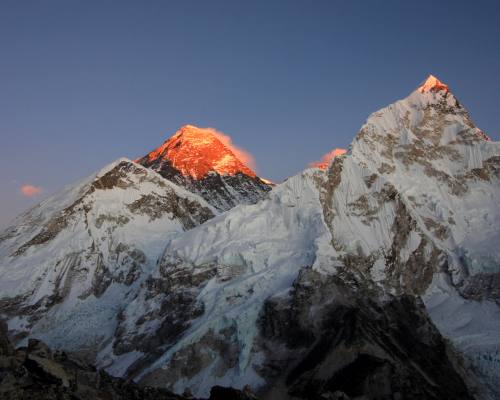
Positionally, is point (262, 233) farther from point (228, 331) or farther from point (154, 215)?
point (154, 215)

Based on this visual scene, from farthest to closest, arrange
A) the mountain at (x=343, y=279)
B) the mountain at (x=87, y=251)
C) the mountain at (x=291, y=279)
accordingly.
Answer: the mountain at (x=87, y=251)
the mountain at (x=343, y=279)
the mountain at (x=291, y=279)

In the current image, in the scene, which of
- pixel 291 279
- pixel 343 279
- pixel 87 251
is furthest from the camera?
pixel 87 251

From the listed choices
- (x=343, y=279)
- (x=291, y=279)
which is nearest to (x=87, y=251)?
(x=291, y=279)

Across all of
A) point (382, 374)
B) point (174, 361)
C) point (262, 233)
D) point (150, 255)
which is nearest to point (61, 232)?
point (150, 255)

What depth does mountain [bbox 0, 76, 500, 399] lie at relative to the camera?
116688mm

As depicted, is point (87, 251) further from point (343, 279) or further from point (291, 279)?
point (343, 279)

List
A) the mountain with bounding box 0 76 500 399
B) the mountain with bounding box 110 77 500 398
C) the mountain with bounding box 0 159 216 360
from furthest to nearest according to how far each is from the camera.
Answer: the mountain with bounding box 0 159 216 360
the mountain with bounding box 110 77 500 398
the mountain with bounding box 0 76 500 399

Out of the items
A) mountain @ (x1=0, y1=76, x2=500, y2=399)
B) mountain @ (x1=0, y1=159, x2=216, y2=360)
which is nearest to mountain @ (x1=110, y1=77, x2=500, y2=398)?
mountain @ (x1=0, y1=76, x2=500, y2=399)

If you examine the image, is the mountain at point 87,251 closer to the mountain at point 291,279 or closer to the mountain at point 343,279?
the mountain at point 291,279

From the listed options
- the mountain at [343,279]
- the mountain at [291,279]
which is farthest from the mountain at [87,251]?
the mountain at [343,279]

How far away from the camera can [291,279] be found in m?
134

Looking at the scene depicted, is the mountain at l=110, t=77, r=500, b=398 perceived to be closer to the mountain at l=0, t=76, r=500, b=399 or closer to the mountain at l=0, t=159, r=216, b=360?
the mountain at l=0, t=76, r=500, b=399

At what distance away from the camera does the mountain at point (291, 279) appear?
383 ft

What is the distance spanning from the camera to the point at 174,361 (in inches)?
4673
